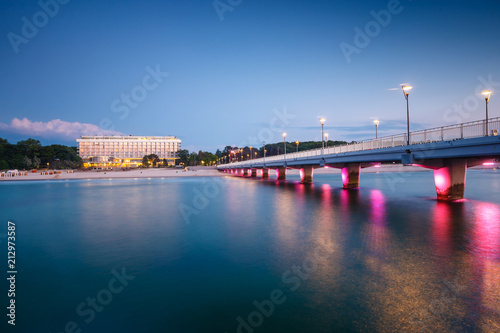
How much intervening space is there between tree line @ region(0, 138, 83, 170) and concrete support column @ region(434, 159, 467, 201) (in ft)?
506

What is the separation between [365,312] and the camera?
8008mm

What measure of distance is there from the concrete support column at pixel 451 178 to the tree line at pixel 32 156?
154090mm

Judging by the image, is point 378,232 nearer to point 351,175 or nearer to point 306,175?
point 351,175

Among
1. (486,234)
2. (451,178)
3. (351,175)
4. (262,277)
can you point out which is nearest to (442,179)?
(451,178)

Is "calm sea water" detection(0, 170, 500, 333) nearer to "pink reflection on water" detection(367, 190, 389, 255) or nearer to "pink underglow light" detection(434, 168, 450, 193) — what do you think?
"pink reflection on water" detection(367, 190, 389, 255)

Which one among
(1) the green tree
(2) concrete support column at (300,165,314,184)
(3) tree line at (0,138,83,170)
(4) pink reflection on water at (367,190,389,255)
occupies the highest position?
(3) tree line at (0,138,83,170)

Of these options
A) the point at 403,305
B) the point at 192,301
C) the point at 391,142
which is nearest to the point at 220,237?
the point at 192,301

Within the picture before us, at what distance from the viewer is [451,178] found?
30.8 metres

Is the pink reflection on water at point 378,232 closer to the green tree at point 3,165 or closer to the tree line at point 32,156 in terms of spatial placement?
the green tree at point 3,165

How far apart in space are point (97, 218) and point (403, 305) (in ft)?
81.8

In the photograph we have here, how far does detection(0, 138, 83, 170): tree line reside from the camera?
5118 inches

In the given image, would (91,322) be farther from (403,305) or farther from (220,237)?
(220,237)

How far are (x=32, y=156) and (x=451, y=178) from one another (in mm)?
167239

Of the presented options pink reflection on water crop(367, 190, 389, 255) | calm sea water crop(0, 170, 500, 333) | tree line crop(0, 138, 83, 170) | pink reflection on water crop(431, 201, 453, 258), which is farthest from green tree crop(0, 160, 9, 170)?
pink reflection on water crop(431, 201, 453, 258)
